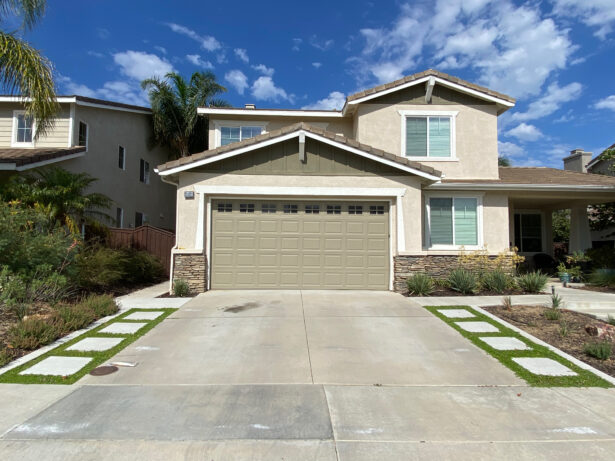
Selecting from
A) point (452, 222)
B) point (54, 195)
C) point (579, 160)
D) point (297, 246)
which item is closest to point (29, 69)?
point (54, 195)

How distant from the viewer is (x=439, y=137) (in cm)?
1377

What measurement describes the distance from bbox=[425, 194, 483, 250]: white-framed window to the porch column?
4655mm

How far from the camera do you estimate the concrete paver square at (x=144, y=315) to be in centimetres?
809

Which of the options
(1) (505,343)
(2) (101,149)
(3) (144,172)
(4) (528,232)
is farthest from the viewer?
(3) (144,172)

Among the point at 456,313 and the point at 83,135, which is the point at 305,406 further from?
the point at 83,135

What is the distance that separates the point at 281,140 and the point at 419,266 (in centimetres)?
505

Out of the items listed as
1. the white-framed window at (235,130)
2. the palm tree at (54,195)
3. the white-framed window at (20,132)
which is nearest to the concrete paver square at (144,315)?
the palm tree at (54,195)

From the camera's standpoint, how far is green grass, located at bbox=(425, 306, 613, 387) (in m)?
5.14

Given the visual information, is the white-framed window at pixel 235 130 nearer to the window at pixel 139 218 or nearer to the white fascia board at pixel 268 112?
the white fascia board at pixel 268 112

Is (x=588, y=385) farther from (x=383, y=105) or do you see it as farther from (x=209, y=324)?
(x=383, y=105)

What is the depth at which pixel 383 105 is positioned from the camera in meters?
13.8

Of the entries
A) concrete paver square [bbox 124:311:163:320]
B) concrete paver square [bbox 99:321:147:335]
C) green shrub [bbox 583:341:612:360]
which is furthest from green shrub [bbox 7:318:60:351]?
green shrub [bbox 583:341:612:360]

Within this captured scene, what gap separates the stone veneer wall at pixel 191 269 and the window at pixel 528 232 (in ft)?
42.9

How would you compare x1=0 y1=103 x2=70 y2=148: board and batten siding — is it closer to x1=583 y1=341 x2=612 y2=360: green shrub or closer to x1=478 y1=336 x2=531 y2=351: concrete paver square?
x1=478 y1=336 x2=531 y2=351: concrete paver square
